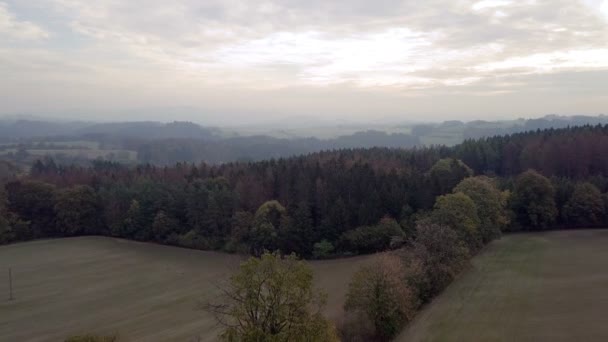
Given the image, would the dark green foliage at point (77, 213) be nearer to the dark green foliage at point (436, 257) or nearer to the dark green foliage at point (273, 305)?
the dark green foliage at point (436, 257)

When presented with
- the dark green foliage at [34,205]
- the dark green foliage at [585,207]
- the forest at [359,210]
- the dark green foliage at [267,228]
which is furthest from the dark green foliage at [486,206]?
the dark green foliage at [34,205]

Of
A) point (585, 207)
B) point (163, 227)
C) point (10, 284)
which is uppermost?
point (585, 207)

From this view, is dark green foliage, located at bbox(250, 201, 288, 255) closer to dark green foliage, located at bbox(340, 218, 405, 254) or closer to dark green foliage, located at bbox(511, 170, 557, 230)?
dark green foliage, located at bbox(340, 218, 405, 254)

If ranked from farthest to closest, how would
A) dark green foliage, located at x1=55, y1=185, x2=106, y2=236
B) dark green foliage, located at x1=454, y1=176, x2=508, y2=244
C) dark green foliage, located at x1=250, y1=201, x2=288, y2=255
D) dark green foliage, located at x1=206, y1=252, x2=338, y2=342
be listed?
1. dark green foliage, located at x1=55, y1=185, x2=106, y2=236
2. dark green foliage, located at x1=250, y1=201, x2=288, y2=255
3. dark green foliage, located at x1=454, y1=176, x2=508, y2=244
4. dark green foliage, located at x1=206, y1=252, x2=338, y2=342

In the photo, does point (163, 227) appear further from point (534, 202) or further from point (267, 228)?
point (534, 202)

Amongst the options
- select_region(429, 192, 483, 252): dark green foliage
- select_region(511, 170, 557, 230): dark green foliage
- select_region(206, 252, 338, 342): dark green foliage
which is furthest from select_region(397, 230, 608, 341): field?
select_region(206, 252, 338, 342): dark green foliage

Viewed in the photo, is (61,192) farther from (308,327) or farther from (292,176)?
(308,327)

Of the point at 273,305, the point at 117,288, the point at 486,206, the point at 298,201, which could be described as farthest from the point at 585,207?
the point at 117,288

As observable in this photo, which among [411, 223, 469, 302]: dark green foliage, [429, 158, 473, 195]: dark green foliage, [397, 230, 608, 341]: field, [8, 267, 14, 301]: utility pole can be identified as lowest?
[8, 267, 14, 301]: utility pole
